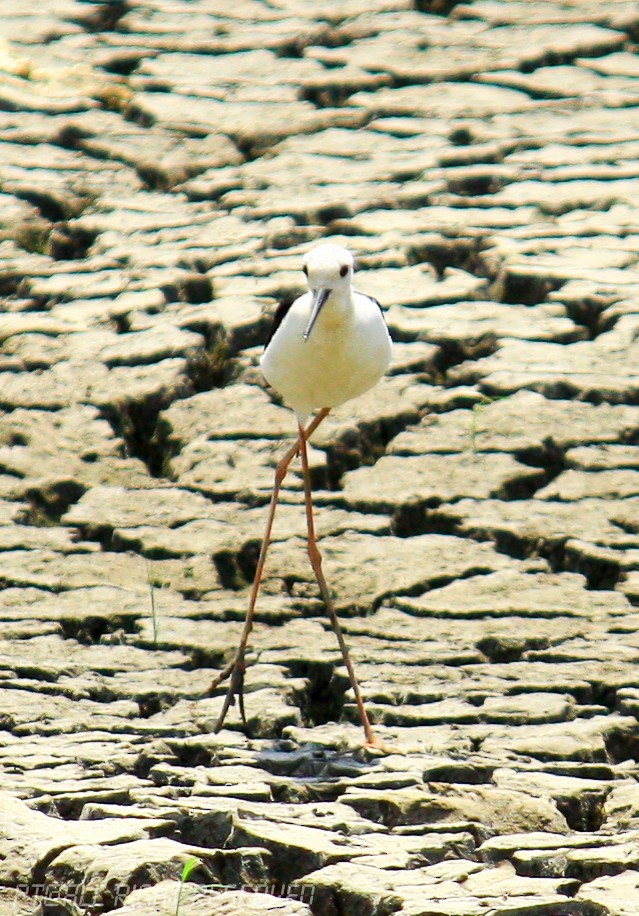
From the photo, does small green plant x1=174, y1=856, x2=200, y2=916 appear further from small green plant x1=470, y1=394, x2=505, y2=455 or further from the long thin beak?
small green plant x1=470, y1=394, x2=505, y2=455

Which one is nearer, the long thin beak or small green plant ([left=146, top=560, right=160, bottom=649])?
the long thin beak

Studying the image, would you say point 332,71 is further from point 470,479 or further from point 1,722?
point 1,722

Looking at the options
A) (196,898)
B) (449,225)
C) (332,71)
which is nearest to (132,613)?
(196,898)

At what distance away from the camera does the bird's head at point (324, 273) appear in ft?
11.8

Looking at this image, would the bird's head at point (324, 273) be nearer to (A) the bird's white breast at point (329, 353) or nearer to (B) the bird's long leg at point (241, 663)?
(A) the bird's white breast at point (329, 353)

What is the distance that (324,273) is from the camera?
3.59 m

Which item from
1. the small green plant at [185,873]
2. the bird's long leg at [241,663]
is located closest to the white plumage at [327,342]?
the bird's long leg at [241,663]

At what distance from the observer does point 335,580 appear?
14.1 ft

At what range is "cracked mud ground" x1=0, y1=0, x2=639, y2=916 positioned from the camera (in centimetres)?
301

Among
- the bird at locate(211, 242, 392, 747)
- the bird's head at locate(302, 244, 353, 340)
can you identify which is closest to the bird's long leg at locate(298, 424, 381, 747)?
the bird at locate(211, 242, 392, 747)

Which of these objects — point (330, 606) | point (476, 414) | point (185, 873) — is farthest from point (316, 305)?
point (185, 873)

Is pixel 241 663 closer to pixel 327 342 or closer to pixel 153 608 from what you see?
pixel 153 608

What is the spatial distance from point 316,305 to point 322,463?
117 cm

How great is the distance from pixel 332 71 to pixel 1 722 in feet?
13.3
